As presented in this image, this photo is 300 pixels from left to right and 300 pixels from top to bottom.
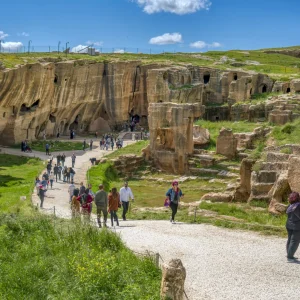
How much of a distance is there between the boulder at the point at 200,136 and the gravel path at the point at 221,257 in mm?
23798

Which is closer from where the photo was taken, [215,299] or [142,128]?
[215,299]

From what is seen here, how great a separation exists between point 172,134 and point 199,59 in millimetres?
39508

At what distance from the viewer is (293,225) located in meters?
12.6

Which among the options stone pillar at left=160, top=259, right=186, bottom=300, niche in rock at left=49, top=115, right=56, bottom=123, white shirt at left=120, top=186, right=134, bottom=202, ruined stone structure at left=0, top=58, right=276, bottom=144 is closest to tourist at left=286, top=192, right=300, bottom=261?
stone pillar at left=160, top=259, right=186, bottom=300

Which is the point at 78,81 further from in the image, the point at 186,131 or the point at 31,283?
the point at 31,283

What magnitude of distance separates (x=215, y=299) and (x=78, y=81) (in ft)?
141

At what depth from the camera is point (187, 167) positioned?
37.6 meters

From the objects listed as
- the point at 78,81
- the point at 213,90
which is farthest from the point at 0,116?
the point at 213,90

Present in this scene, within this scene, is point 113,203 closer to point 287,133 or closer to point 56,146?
point 287,133

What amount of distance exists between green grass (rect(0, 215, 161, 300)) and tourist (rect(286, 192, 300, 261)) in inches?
134

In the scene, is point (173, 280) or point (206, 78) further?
point (206, 78)

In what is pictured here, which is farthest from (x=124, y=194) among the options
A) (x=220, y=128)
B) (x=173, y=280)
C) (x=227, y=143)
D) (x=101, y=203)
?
(x=220, y=128)

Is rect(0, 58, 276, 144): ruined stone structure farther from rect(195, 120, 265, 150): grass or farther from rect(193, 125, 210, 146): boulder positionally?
rect(193, 125, 210, 146): boulder

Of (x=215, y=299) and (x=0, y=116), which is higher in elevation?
(x=0, y=116)
